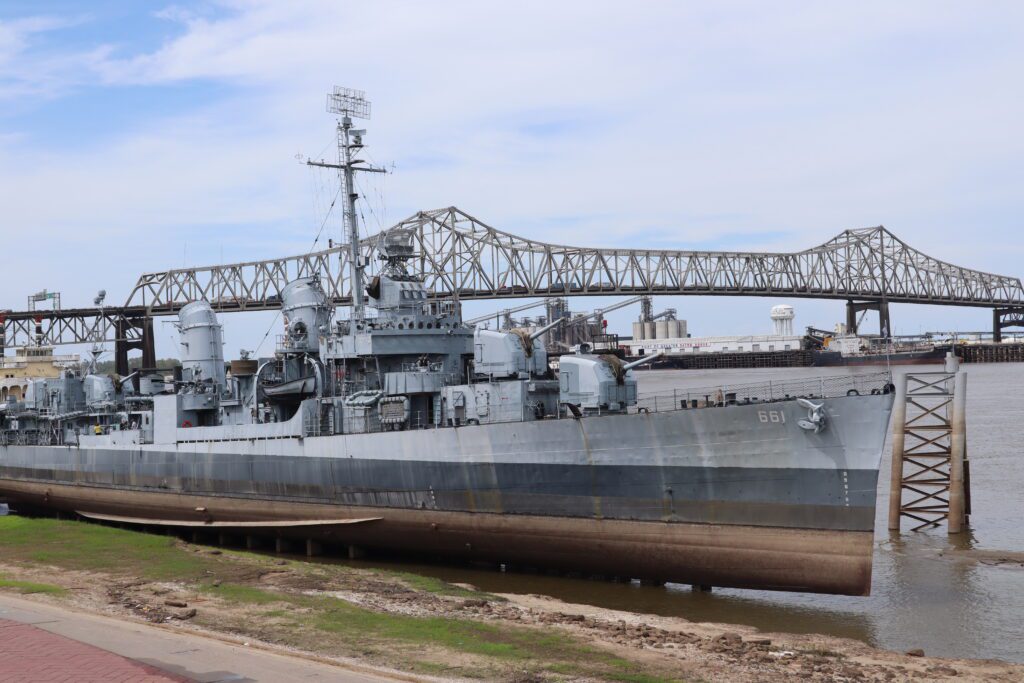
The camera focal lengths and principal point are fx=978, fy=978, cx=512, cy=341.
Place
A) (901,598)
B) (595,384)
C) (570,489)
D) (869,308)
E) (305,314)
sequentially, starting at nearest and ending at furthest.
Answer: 1. (901,598)
2. (570,489)
3. (595,384)
4. (305,314)
5. (869,308)

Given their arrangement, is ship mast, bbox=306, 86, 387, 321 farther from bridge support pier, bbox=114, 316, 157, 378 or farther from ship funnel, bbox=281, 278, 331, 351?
bridge support pier, bbox=114, 316, 157, 378

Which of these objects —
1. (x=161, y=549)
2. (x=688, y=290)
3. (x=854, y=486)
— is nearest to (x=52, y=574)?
(x=161, y=549)

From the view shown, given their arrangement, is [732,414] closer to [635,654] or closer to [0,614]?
[635,654]

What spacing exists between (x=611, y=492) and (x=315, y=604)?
779 cm

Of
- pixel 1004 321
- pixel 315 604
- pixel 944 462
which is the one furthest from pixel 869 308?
pixel 315 604

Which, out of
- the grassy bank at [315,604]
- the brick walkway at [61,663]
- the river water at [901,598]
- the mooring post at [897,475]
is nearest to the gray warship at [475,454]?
the river water at [901,598]

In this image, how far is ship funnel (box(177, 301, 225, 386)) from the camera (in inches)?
1399

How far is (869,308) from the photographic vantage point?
141750 millimetres

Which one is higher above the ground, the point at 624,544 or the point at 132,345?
the point at 132,345

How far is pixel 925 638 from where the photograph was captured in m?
18.1

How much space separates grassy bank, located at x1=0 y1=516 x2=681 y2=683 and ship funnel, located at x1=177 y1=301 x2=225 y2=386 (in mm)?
10027

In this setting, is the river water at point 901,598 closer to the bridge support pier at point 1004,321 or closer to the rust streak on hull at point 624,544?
the rust streak on hull at point 624,544

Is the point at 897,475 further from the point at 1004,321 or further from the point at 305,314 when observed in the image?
the point at 1004,321

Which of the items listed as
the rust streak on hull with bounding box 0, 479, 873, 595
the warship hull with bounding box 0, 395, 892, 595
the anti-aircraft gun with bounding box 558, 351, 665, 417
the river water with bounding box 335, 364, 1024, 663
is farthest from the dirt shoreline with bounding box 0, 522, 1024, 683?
the anti-aircraft gun with bounding box 558, 351, 665, 417
